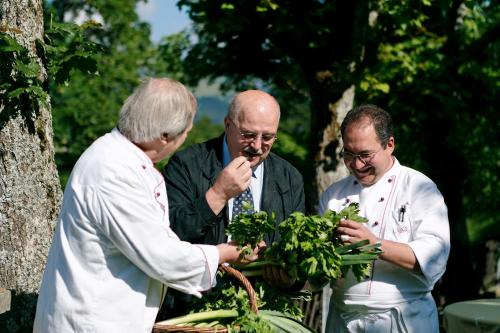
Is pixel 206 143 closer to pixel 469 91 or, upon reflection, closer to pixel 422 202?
pixel 422 202

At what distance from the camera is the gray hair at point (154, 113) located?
3.24 meters

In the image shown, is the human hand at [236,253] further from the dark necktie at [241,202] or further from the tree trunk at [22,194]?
the tree trunk at [22,194]

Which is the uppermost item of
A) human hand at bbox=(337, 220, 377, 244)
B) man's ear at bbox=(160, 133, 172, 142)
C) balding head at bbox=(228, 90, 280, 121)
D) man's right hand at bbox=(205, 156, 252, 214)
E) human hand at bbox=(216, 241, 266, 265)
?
balding head at bbox=(228, 90, 280, 121)

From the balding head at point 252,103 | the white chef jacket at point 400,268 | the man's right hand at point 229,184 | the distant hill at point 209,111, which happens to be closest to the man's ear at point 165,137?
the distant hill at point 209,111

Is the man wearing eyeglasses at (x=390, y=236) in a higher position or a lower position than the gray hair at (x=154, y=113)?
lower

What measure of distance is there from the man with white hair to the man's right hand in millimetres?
386

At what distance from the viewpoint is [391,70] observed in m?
11.8

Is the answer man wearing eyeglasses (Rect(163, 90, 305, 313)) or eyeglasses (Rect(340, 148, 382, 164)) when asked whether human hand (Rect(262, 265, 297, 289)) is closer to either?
man wearing eyeglasses (Rect(163, 90, 305, 313))

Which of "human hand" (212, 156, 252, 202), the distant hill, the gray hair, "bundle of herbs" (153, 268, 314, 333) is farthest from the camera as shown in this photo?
the distant hill

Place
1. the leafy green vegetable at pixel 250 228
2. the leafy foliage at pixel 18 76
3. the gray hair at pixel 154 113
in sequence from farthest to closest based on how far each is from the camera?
the leafy foliage at pixel 18 76
the leafy green vegetable at pixel 250 228
the gray hair at pixel 154 113

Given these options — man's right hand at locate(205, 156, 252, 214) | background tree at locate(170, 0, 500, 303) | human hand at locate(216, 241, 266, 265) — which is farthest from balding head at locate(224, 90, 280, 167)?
background tree at locate(170, 0, 500, 303)

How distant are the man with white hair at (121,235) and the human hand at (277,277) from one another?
533 mm

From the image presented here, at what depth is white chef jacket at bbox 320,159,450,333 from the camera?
398 centimetres

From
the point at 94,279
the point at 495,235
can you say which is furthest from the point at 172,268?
the point at 495,235
